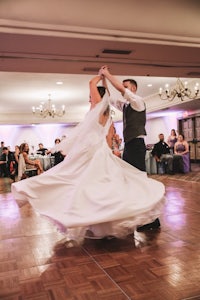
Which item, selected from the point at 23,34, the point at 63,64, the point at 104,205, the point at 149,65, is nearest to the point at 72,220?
the point at 104,205

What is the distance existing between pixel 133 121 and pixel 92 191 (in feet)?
2.54

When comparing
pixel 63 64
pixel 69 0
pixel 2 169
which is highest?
pixel 69 0

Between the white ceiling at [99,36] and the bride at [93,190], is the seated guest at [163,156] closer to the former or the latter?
the white ceiling at [99,36]

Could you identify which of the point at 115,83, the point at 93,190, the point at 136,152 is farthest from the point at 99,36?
the point at 93,190

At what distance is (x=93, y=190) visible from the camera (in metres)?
2.14

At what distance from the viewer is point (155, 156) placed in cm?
788

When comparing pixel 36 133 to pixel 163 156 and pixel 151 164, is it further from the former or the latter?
pixel 163 156

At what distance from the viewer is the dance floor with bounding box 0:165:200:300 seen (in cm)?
150

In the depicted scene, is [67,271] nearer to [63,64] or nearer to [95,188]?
[95,188]

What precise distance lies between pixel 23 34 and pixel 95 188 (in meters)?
1.64

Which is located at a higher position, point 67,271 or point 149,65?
point 149,65

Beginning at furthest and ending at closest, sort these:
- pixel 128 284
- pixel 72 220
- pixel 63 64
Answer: pixel 63 64 → pixel 72 220 → pixel 128 284

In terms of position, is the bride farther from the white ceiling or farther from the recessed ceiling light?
the recessed ceiling light

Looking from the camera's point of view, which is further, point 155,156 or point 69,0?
point 155,156
